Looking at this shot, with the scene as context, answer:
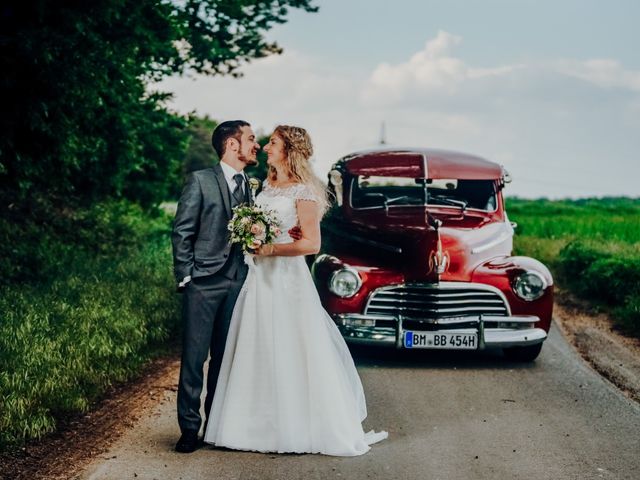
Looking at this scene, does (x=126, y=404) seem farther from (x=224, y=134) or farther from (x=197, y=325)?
(x=224, y=134)

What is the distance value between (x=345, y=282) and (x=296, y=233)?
2749 mm

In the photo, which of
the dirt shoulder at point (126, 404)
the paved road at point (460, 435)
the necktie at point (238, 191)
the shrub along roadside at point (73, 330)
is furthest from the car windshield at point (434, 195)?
the necktie at point (238, 191)

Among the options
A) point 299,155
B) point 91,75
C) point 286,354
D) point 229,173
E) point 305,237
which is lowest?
point 286,354

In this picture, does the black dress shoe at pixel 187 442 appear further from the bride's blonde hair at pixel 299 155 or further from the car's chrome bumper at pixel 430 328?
the car's chrome bumper at pixel 430 328

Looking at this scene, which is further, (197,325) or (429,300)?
(429,300)

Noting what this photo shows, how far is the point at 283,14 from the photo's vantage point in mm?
22234

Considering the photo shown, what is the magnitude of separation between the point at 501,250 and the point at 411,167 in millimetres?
1464

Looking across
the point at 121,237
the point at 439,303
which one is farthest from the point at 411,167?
the point at 121,237

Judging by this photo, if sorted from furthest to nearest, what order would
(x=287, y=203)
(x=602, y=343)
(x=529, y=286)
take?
(x=602, y=343)
(x=529, y=286)
(x=287, y=203)

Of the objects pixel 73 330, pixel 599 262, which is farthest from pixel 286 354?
pixel 599 262

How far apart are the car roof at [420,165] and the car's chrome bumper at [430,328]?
2039 mm

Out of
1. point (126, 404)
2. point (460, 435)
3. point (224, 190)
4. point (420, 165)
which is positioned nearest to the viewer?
point (224, 190)

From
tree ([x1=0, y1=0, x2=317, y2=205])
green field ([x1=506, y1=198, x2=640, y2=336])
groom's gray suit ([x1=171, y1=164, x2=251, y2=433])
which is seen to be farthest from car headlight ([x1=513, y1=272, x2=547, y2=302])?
tree ([x1=0, y1=0, x2=317, y2=205])

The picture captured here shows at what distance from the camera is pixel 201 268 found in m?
5.63
